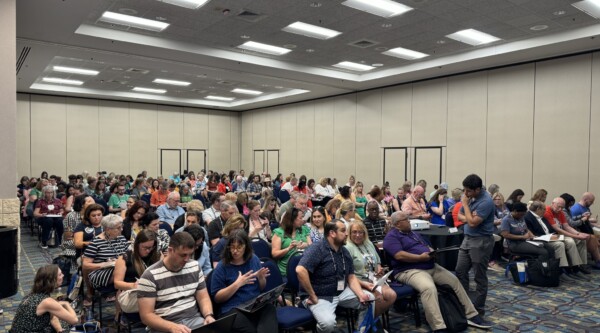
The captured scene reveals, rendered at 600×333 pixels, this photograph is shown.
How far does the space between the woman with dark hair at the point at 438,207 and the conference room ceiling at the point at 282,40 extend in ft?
12.4

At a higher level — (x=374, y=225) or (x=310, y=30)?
(x=310, y=30)

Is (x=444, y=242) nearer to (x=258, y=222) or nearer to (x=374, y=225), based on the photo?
(x=374, y=225)

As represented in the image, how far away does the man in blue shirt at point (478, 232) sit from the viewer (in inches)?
203

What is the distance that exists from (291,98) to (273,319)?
52.8ft

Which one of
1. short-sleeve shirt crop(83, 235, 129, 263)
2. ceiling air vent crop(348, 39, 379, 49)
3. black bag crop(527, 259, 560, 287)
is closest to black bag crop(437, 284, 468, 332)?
black bag crop(527, 259, 560, 287)

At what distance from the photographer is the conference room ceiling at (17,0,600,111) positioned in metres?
8.20

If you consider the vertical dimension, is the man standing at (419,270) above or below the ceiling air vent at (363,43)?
below

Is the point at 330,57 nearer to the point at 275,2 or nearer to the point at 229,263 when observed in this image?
the point at 275,2

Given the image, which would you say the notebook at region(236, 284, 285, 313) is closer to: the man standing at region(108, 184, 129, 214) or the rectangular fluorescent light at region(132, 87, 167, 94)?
the man standing at region(108, 184, 129, 214)

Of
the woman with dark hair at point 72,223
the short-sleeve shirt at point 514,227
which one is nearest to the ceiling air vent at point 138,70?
the woman with dark hair at point 72,223

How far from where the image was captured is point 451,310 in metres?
4.68

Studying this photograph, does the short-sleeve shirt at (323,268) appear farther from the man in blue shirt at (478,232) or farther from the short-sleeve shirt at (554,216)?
the short-sleeve shirt at (554,216)

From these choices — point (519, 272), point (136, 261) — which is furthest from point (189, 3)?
point (519, 272)

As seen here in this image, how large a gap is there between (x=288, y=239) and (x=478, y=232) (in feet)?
7.76
